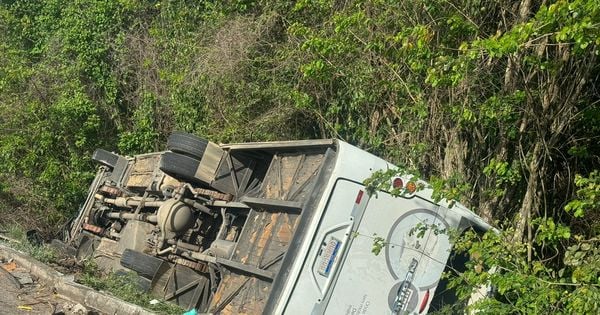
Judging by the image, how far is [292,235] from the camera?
5141 mm

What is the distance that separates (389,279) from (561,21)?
7.50 ft

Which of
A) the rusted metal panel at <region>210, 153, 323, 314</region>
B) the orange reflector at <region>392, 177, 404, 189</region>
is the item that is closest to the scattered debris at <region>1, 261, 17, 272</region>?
the rusted metal panel at <region>210, 153, 323, 314</region>

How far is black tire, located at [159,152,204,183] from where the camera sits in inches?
302

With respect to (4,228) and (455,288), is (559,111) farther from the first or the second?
(4,228)

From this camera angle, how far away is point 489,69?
7027 millimetres

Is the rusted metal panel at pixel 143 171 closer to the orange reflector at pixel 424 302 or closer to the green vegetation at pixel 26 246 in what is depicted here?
the green vegetation at pixel 26 246

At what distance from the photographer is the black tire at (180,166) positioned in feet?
25.2

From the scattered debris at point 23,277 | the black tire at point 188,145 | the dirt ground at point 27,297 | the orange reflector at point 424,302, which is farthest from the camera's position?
the scattered debris at point 23,277

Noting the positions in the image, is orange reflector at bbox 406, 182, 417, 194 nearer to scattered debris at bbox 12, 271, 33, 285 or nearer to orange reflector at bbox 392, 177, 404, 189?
orange reflector at bbox 392, 177, 404, 189

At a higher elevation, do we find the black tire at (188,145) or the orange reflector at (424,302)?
the black tire at (188,145)

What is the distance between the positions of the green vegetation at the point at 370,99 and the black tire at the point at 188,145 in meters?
1.57

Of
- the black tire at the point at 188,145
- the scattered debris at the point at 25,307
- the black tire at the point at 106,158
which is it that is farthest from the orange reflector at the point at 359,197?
the black tire at the point at 106,158

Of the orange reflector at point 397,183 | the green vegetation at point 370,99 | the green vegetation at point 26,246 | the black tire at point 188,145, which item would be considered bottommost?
the green vegetation at point 26,246

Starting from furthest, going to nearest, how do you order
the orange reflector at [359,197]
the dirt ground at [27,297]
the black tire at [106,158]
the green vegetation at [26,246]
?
the black tire at [106,158] < the green vegetation at [26,246] < the dirt ground at [27,297] < the orange reflector at [359,197]
